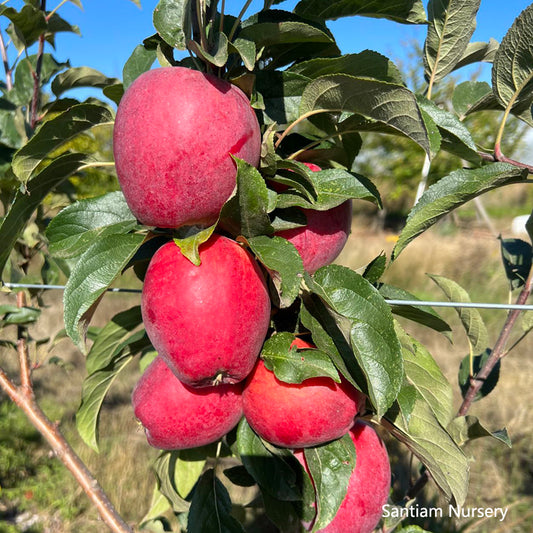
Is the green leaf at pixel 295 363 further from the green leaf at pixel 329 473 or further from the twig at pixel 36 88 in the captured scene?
the twig at pixel 36 88

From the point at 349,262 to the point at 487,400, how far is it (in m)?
2.42

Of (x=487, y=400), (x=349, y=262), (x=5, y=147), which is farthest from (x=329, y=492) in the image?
(x=349, y=262)

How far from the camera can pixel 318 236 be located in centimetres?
65

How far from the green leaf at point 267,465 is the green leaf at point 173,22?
1.61 ft

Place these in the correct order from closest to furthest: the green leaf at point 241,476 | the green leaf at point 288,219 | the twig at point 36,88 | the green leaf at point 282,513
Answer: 1. the green leaf at point 288,219
2. the green leaf at point 282,513
3. the green leaf at point 241,476
4. the twig at point 36,88

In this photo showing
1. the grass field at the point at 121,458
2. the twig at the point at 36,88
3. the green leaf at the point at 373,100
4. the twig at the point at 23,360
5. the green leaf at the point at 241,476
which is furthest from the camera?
the grass field at the point at 121,458

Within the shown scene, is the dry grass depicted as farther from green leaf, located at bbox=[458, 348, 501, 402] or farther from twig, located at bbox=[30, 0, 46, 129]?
twig, located at bbox=[30, 0, 46, 129]

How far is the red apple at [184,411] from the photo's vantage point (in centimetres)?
66

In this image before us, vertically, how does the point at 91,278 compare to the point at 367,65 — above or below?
below

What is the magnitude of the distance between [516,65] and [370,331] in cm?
38

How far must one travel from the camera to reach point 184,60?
0.64 meters

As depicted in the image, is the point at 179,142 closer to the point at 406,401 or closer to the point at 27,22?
the point at 406,401

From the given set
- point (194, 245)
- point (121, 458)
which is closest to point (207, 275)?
point (194, 245)

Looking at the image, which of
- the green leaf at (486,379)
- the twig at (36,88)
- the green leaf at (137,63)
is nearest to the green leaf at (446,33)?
the green leaf at (137,63)
